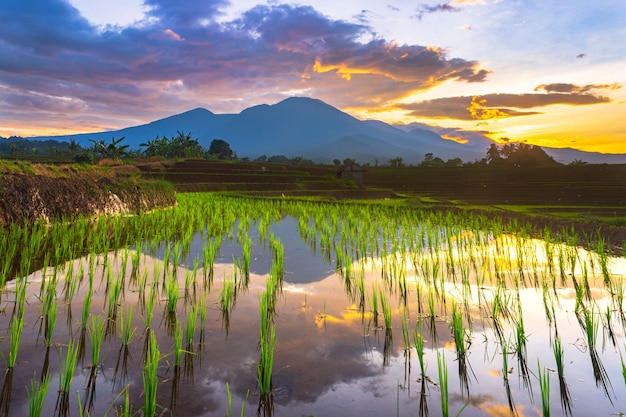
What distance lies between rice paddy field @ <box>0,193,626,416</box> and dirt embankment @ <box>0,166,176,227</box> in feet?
9.88

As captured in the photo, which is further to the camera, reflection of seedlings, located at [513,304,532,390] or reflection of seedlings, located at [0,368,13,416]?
reflection of seedlings, located at [513,304,532,390]

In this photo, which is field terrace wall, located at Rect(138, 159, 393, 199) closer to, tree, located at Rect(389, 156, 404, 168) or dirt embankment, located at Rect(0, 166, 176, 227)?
dirt embankment, located at Rect(0, 166, 176, 227)

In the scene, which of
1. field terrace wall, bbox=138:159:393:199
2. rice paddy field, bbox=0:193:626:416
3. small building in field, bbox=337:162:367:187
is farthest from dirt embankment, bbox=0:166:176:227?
small building in field, bbox=337:162:367:187

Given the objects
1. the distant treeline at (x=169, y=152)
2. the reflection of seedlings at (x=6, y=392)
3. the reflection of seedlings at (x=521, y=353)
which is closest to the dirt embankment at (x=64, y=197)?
the reflection of seedlings at (x=6, y=392)

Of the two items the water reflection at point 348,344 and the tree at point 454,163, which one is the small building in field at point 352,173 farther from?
the water reflection at point 348,344

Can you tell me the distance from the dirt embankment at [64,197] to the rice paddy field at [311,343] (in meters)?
3.01

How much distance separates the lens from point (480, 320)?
409 centimetres

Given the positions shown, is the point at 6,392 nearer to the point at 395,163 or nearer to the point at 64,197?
the point at 64,197

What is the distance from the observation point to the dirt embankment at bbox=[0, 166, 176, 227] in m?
8.71

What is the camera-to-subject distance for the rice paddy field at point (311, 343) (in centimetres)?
249

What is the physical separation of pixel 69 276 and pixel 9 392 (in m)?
2.64

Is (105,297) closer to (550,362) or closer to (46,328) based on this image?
(46,328)

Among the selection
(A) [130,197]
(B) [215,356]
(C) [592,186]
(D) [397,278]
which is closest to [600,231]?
(D) [397,278]

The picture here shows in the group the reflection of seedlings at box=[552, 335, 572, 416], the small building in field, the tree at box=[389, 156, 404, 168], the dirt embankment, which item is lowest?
the reflection of seedlings at box=[552, 335, 572, 416]
